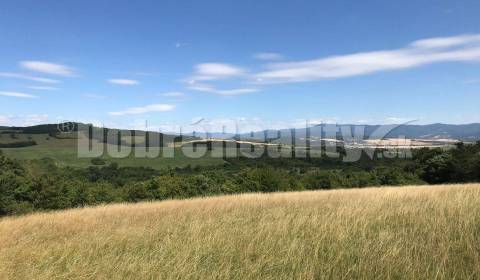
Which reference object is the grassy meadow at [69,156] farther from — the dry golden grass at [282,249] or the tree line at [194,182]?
the dry golden grass at [282,249]

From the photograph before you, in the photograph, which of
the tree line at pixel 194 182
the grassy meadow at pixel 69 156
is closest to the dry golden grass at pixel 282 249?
the tree line at pixel 194 182

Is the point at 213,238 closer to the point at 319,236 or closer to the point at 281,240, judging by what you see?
the point at 281,240

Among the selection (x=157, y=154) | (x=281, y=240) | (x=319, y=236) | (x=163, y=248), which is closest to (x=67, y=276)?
(x=163, y=248)

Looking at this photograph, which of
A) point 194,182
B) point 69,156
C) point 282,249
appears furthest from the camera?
point 69,156

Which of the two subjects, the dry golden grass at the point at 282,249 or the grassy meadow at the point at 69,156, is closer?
the dry golden grass at the point at 282,249

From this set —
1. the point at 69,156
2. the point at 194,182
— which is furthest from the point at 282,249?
the point at 69,156

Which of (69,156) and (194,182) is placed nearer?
(194,182)

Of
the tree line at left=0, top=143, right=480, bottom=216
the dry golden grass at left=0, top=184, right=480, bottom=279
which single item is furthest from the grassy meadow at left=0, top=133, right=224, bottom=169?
the dry golden grass at left=0, top=184, right=480, bottom=279

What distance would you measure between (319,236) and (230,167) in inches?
2728

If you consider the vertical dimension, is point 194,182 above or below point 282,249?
below

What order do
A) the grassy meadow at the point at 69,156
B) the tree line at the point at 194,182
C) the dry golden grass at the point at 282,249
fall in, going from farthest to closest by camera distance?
the grassy meadow at the point at 69,156 < the tree line at the point at 194,182 < the dry golden grass at the point at 282,249

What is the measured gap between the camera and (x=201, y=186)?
3894 cm

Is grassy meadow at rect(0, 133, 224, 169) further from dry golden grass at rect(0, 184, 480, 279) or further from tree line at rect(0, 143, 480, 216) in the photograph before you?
dry golden grass at rect(0, 184, 480, 279)

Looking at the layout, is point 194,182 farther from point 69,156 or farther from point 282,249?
point 69,156
